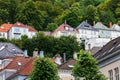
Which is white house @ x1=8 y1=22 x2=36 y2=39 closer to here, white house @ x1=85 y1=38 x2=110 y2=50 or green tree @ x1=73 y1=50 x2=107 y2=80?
white house @ x1=85 y1=38 x2=110 y2=50

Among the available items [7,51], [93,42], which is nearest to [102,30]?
[93,42]

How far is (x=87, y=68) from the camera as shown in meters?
41.4

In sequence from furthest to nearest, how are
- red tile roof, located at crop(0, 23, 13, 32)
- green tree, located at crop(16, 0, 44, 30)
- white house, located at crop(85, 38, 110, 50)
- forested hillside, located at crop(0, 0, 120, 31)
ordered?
forested hillside, located at crop(0, 0, 120, 31) → green tree, located at crop(16, 0, 44, 30) → red tile roof, located at crop(0, 23, 13, 32) → white house, located at crop(85, 38, 110, 50)

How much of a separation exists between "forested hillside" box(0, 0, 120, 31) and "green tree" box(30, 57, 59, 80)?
121980 mm

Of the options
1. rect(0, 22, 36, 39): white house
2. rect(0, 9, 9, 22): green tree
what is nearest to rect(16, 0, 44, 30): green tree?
rect(0, 9, 9, 22): green tree

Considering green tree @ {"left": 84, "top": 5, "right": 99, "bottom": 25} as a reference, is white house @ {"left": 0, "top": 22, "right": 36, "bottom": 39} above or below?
below

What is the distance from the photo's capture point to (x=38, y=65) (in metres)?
42.0

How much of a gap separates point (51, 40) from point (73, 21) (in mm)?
34934

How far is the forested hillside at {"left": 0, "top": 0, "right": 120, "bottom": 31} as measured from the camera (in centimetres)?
16650

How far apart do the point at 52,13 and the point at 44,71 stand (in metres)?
146

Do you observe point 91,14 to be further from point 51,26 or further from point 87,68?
point 87,68

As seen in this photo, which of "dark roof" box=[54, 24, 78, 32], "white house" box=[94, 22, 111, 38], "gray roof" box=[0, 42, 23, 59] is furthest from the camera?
"white house" box=[94, 22, 111, 38]

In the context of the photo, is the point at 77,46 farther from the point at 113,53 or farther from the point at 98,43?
the point at 113,53

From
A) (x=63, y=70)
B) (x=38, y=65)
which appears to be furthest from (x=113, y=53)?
(x=63, y=70)
